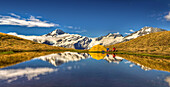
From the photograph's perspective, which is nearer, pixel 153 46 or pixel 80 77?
pixel 80 77

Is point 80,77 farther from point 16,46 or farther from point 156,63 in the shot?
point 16,46

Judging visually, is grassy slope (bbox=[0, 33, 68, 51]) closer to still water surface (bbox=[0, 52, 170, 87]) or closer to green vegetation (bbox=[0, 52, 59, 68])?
green vegetation (bbox=[0, 52, 59, 68])

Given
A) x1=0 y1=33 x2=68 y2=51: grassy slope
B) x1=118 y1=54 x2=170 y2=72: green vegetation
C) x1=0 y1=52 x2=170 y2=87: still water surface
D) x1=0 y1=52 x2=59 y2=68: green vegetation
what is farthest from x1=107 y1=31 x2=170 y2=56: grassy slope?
x1=0 y1=33 x2=68 y2=51: grassy slope

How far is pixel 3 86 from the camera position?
568 inches

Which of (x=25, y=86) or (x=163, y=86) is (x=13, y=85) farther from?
(x=163, y=86)

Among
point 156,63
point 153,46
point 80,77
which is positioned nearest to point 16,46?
point 156,63

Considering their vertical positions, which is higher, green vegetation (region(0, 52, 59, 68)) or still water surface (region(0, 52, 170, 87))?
green vegetation (region(0, 52, 59, 68))

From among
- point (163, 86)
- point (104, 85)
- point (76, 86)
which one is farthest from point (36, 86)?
point (163, 86)

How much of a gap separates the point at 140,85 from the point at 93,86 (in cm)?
555

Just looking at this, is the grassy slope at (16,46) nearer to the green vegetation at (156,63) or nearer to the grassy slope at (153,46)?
the grassy slope at (153,46)

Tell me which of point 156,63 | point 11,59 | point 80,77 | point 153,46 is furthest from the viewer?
point 153,46

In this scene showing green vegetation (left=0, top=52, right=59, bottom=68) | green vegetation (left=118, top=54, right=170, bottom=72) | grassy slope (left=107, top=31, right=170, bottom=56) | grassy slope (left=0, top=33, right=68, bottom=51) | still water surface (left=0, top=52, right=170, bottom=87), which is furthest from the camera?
grassy slope (left=0, top=33, right=68, bottom=51)

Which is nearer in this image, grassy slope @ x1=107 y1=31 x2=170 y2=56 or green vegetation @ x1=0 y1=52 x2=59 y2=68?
green vegetation @ x1=0 y1=52 x2=59 y2=68

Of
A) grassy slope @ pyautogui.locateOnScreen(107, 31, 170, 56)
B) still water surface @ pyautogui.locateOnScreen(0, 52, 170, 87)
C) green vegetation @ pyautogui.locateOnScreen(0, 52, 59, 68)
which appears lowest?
still water surface @ pyautogui.locateOnScreen(0, 52, 170, 87)
